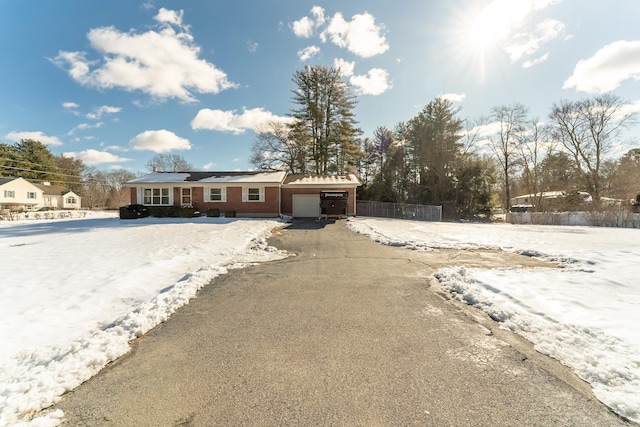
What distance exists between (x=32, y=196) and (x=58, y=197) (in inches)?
183

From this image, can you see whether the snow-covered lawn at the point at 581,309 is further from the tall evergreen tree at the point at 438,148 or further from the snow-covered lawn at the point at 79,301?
the tall evergreen tree at the point at 438,148

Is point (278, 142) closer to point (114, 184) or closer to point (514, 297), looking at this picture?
point (514, 297)

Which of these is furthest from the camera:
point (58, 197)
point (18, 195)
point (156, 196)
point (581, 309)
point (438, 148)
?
point (58, 197)

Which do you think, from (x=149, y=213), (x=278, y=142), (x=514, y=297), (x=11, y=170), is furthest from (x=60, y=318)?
(x=11, y=170)

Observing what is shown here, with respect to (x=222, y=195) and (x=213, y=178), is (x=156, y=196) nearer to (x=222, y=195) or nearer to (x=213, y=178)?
(x=213, y=178)

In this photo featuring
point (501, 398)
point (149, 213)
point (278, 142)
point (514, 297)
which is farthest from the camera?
point (278, 142)

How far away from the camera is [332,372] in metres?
2.59

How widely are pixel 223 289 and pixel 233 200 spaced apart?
677 inches

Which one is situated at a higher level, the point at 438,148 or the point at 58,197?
the point at 438,148

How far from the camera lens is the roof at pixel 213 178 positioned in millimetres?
21172

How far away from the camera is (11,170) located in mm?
42875

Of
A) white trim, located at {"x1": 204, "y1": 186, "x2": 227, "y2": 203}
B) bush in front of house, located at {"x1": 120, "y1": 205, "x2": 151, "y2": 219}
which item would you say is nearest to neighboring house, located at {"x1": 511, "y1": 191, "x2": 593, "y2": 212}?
white trim, located at {"x1": 204, "y1": 186, "x2": 227, "y2": 203}

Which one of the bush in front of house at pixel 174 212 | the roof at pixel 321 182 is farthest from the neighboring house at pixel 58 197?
the roof at pixel 321 182

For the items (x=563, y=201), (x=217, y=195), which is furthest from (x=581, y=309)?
(x=563, y=201)
